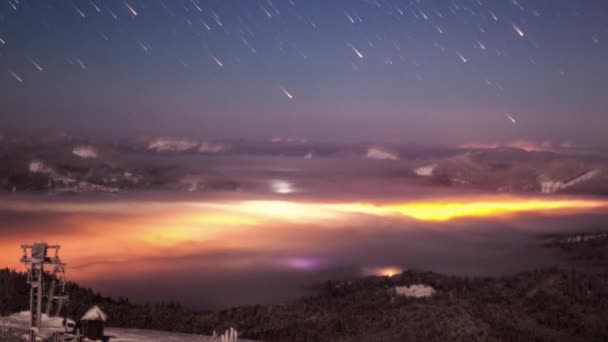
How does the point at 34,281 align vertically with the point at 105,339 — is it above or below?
above

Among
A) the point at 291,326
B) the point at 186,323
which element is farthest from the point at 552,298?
the point at 186,323

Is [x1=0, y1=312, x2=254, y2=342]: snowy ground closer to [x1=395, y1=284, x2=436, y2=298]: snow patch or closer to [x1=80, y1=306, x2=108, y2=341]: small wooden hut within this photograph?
[x1=80, y1=306, x2=108, y2=341]: small wooden hut

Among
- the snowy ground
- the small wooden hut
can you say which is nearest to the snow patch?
the snowy ground

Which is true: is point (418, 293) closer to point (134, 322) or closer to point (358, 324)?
point (358, 324)

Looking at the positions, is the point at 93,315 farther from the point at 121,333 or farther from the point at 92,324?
the point at 121,333

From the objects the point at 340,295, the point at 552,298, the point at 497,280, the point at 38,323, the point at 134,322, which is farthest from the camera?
the point at 340,295

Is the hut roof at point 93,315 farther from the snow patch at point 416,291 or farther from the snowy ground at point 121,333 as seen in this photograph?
the snow patch at point 416,291

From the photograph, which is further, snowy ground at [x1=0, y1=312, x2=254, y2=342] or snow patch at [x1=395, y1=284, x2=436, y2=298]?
snow patch at [x1=395, y1=284, x2=436, y2=298]
